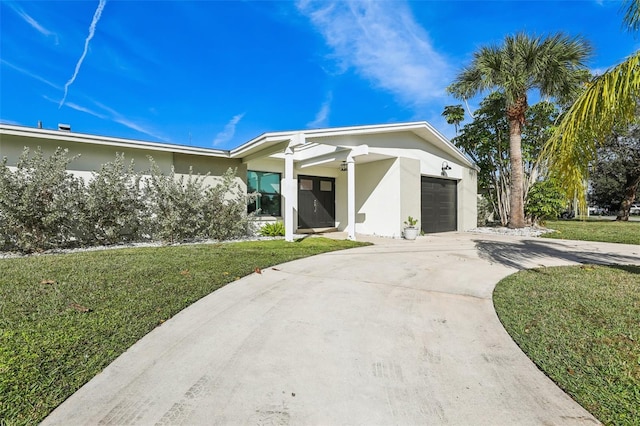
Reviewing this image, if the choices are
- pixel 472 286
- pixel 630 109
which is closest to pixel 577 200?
pixel 630 109

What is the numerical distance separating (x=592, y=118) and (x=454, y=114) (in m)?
13.9

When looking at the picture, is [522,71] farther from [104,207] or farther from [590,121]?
[104,207]

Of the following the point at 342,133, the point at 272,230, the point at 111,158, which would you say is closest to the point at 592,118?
the point at 342,133

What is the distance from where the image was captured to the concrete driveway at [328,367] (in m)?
1.95

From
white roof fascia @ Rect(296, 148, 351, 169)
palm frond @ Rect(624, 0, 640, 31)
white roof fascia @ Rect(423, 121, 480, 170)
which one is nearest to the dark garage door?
white roof fascia @ Rect(423, 121, 480, 170)

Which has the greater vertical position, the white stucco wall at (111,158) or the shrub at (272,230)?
the white stucco wall at (111,158)

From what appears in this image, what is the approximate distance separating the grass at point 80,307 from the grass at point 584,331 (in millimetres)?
3529

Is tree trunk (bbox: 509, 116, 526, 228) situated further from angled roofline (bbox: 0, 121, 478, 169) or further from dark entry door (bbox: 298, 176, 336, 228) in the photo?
dark entry door (bbox: 298, 176, 336, 228)

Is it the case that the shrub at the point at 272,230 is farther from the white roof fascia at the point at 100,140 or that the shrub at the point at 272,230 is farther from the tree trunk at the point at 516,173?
the tree trunk at the point at 516,173

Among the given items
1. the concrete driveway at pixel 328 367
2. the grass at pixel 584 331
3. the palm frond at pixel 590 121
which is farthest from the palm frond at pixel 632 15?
the concrete driveway at pixel 328 367

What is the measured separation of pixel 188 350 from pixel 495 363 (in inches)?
103

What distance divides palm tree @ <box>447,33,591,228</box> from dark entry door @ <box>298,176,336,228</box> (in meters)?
7.51

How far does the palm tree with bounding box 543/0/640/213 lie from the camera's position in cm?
397

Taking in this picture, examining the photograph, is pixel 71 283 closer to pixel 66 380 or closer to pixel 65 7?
pixel 66 380
